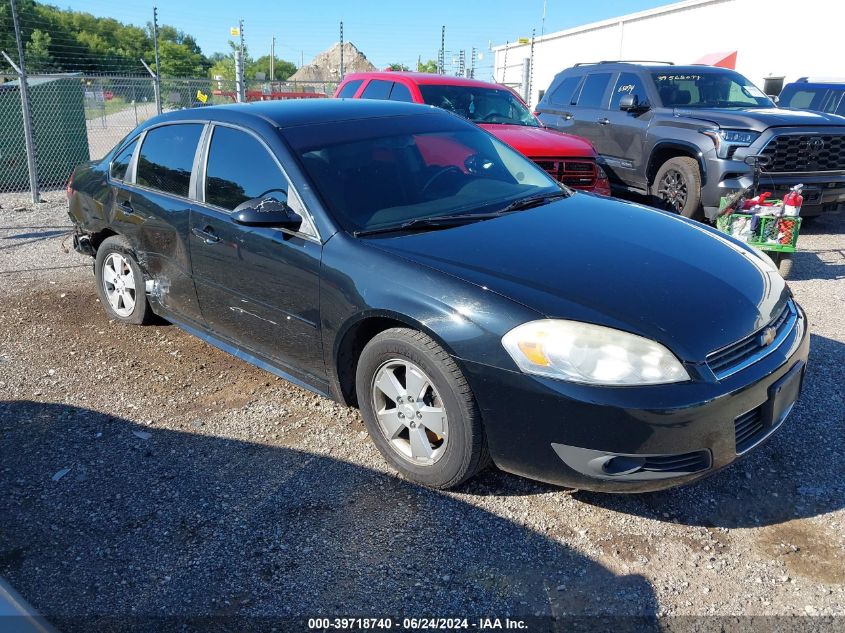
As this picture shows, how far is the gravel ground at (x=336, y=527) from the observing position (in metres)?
2.57

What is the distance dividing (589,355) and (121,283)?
151 inches

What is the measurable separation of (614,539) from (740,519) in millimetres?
572

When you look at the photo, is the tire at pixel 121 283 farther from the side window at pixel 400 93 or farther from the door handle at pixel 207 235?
the side window at pixel 400 93

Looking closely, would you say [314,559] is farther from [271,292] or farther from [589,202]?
[589,202]

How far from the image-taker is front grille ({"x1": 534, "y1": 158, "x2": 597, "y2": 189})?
7188 mm

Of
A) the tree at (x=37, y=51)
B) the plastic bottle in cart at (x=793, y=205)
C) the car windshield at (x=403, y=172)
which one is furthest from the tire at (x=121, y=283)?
the tree at (x=37, y=51)

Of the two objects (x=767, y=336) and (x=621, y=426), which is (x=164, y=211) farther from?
(x=767, y=336)

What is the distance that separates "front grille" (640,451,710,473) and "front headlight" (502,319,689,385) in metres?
0.31

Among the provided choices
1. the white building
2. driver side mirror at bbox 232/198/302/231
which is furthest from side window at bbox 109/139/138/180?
the white building

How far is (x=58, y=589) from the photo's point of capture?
2686mm

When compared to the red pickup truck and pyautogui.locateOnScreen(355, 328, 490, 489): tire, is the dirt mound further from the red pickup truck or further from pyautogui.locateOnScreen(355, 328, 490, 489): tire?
pyautogui.locateOnScreen(355, 328, 490, 489): tire

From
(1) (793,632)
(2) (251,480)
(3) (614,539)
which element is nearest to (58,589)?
(2) (251,480)

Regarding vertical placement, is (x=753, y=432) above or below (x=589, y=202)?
below

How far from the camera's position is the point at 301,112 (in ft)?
13.3
